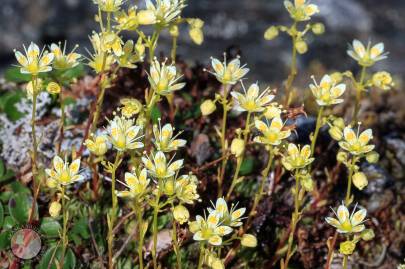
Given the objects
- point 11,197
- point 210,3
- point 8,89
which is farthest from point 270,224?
point 210,3

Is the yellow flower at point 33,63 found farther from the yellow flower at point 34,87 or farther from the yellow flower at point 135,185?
the yellow flower at point 135,185

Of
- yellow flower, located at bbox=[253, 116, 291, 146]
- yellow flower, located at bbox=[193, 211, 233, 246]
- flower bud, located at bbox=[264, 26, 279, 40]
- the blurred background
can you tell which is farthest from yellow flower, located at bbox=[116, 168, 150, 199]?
the blurred background

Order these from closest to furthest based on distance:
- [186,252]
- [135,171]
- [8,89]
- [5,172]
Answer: [135,171]
[186,252]
[5,172]
[8,89]

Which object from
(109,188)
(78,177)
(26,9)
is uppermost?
(78,177)

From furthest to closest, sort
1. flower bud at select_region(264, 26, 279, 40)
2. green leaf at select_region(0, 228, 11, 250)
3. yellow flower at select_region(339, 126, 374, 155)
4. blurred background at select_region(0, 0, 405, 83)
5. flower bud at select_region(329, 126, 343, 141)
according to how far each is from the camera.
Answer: blurred background at select_region(0, 0, 405, 83)
flower bud at select_region(264, 26, 279, 40)
green leaf at select_region(0, 228, 11, 250)
flower bud at select_region(329, 126, 343, 141)
yellow flower at select_region(339, 126, 374, 155)

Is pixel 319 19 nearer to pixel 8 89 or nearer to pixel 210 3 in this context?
pixel 210 3

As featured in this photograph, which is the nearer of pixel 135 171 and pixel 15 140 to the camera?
pixel 135 171

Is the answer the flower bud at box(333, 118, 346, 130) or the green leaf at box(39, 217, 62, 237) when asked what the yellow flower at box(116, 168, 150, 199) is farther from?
the flower bud at box(333, 118, 346, 130)

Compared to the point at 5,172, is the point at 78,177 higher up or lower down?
higher up
